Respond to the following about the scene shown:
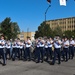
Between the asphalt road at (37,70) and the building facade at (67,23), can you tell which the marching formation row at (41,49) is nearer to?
the asphalt road at (37,70)

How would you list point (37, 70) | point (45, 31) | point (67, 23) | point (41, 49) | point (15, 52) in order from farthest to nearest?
point (67, 23)
point (45, 31)
point (15, 52)
point (41, 49)
point (37, 70)

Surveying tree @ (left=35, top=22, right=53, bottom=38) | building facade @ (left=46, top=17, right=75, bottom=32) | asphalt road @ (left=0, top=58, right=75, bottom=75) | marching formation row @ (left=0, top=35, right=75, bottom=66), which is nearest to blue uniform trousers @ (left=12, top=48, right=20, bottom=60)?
marching formation row @ (left=0, top=35, right=75, bottom=66)

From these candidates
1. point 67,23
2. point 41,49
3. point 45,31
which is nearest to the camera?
point 41,49

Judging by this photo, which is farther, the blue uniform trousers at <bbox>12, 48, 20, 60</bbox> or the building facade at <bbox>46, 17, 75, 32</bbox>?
the building facade at <bbox>46, 17, 75, 32</bbox>

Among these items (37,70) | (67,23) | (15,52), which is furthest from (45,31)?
(67,23)

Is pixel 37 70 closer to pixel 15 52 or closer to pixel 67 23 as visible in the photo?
pixel 15 52

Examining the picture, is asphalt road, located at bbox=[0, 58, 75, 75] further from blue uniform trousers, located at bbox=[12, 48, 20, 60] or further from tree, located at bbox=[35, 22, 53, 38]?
tree, located at bbox=[35, 22, 53, 38]

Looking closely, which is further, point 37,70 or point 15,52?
point 15,52

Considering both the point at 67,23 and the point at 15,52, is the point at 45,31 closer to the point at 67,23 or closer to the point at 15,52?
the point at 15,52

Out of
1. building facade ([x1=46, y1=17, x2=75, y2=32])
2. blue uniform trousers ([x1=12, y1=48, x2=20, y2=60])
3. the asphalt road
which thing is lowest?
the asphalt road

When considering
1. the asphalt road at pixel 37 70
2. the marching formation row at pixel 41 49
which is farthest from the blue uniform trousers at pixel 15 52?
the asphalt road at pixel 37 70

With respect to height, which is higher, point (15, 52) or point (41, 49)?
point (41, 49)

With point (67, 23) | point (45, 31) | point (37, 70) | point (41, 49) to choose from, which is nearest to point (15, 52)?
point (41, 49)

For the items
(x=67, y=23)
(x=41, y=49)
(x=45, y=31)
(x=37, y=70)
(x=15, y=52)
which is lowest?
(x=37, y=70)
